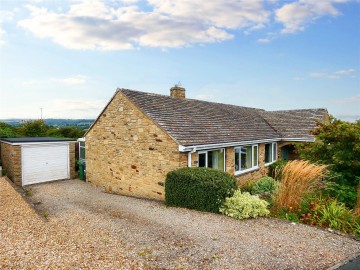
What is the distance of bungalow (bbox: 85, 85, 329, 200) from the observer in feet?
37.2

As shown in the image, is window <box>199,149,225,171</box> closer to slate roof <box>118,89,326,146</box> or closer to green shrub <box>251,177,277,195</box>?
slate roof <box>118,89,326,146</box>

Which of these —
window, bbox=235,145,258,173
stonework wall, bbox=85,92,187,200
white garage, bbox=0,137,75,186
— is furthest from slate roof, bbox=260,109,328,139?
white garage, bbox=0,137,75,186

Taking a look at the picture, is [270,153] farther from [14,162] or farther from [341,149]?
[14,162]

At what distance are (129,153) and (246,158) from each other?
7.08m

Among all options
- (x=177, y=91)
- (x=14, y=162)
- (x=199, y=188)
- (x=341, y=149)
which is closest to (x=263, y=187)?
(x=341, y=149)

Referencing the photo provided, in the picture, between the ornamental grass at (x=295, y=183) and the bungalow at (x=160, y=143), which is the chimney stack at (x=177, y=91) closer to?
the bungalow at (x=160, y=143)

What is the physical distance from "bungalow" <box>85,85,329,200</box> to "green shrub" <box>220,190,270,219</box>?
2.87 metres

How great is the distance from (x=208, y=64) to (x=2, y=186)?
13.6 metres

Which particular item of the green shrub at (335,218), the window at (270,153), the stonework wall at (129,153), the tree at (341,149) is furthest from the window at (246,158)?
the green shrub at (335,218)

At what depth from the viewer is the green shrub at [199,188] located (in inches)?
341

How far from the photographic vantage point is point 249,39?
16234 millimetres

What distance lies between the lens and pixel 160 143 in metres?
11.3

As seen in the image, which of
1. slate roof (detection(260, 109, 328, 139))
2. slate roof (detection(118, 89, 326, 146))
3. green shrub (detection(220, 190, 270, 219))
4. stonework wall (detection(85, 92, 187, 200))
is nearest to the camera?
green shrub (detection(220, 190, 270, 219))

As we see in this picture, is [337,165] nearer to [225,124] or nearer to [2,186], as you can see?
[225,124]
